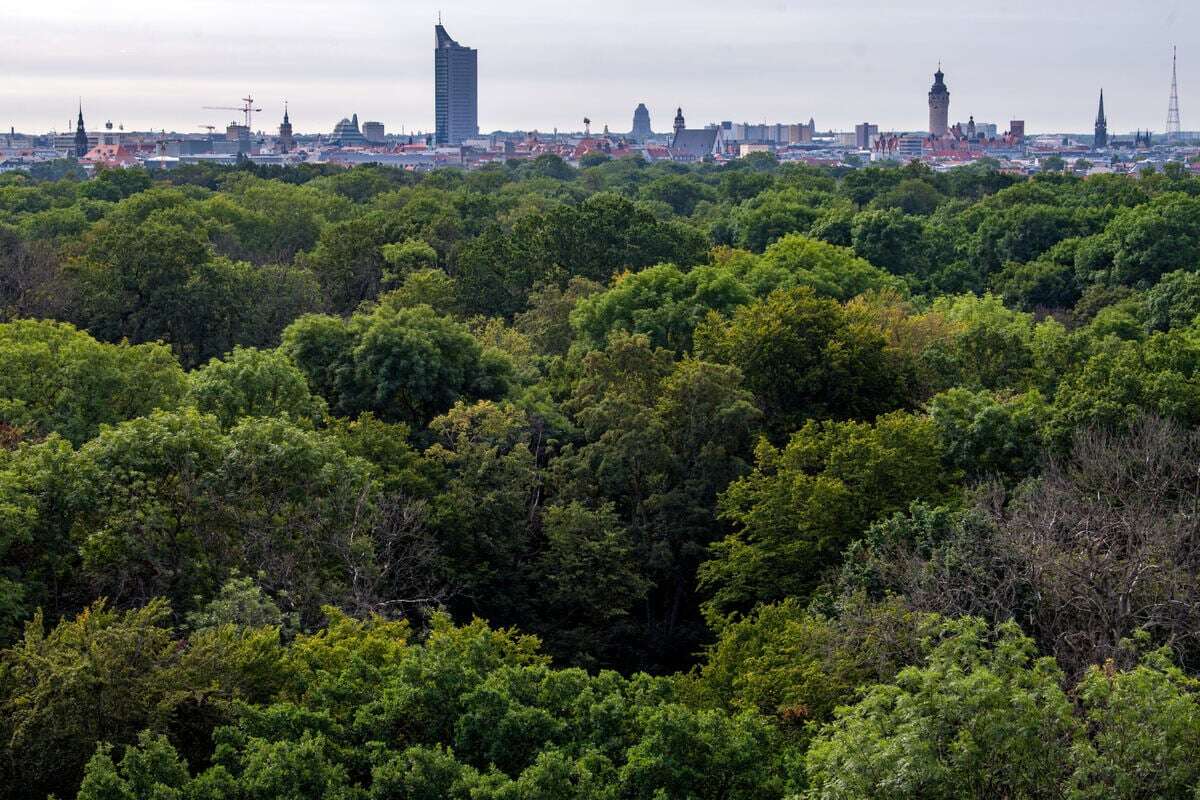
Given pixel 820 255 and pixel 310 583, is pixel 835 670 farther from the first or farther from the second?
pixel 820 255

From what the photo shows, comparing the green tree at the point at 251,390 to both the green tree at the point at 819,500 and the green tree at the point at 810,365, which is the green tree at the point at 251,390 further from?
the green tree at the point at 810,365

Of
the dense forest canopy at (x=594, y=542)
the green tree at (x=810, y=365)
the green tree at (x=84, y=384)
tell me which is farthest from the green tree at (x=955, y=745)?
the green tree at (x=84, y=384)

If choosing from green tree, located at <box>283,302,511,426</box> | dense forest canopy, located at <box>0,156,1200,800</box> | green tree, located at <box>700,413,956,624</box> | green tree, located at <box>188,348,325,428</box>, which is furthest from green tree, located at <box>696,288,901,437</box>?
green tree, located at <box>188,348,325,428</box>

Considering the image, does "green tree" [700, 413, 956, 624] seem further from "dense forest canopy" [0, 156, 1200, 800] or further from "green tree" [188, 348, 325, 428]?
"green tree" [188, 348, 325, 428]

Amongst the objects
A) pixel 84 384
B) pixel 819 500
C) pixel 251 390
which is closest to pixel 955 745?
pixel 819 500

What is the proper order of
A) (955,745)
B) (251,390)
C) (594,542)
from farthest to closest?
(251,390), (594,542), (955,745)

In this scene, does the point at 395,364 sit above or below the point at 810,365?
above

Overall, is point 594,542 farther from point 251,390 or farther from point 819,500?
point 251,390

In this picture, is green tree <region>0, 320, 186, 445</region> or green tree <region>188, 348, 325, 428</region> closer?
green tree <region>188, 348, 325, 428</region>
